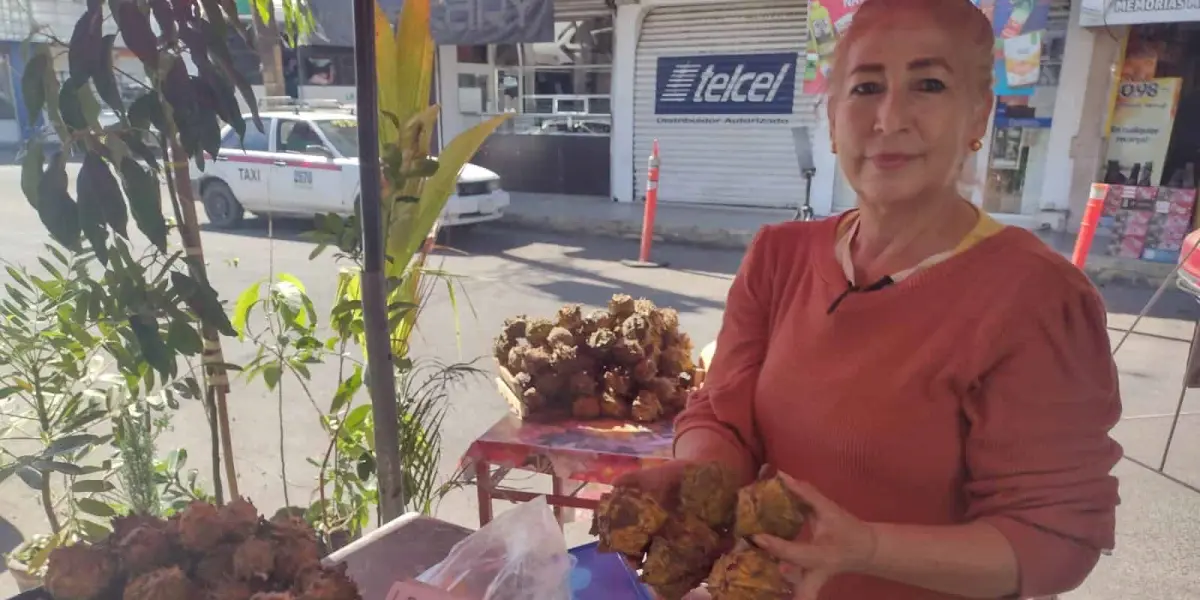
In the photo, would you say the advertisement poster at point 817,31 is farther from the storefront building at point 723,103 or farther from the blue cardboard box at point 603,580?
the blue cardboard box at point 603,580

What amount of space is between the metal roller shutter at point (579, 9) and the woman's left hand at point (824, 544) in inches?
384

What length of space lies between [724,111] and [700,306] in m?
4.76

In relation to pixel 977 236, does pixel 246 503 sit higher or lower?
lower

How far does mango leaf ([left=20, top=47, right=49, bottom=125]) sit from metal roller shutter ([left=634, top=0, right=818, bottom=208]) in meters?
9.39

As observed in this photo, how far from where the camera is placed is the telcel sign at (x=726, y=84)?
9.91 meters

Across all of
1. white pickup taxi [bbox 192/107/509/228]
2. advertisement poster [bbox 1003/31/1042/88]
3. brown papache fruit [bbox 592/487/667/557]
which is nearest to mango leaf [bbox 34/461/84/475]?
brown papache fruit [bbox 592/487/667/557]

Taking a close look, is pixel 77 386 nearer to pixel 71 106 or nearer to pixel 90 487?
pixel 90 487

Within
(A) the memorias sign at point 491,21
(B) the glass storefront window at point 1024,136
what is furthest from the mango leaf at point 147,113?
(B) the glass storefront window at point 1024,136

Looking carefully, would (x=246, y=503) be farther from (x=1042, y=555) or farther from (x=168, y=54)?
(x=1042, y=555)

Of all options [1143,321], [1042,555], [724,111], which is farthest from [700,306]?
[1042,555]

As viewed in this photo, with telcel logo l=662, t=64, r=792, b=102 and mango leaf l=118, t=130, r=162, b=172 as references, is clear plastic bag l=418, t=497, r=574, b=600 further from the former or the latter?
telcel logo l=662, t=64, r=792, b=102

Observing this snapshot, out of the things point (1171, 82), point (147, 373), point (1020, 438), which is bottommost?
point (147, 373)

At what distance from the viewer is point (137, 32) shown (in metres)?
1.29

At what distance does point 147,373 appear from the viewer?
183cm
